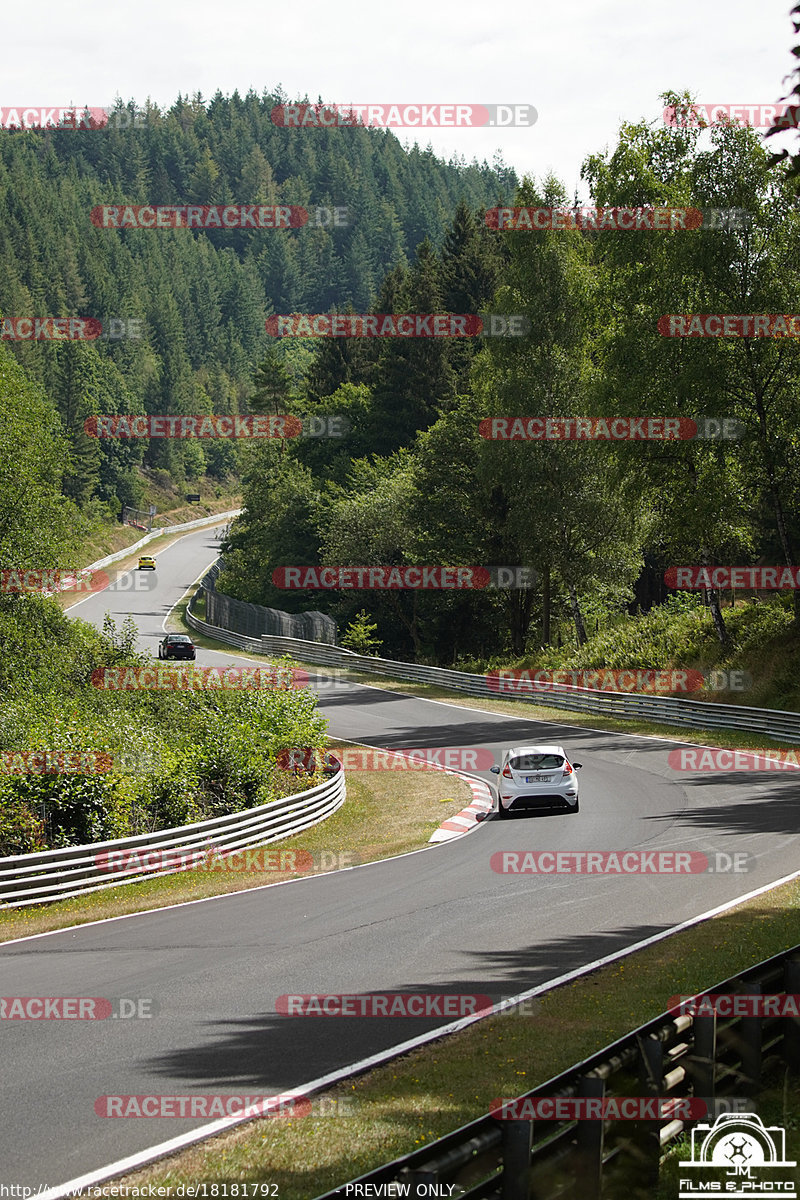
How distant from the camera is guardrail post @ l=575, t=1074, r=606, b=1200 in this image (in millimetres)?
5738

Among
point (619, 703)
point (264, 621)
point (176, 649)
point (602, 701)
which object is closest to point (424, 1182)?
point (619, 703)

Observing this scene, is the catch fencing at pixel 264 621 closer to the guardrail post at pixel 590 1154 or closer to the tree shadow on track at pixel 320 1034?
the tree shadow on track at pixel 320 1034

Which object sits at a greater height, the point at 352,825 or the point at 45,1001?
the point at 45,1001

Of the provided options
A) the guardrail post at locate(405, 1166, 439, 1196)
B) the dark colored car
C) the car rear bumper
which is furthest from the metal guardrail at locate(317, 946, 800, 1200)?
the dark colored car

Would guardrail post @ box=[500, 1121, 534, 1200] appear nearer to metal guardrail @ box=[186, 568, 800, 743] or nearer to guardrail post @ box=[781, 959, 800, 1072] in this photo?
guardrail post @ box=[781, 959, 800, 1072]

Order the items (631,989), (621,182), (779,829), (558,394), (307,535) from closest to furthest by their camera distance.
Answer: (631,989) → (779,829) → (621,182) → (558,394) → (307,535)

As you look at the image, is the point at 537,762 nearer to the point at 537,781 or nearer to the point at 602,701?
the point at 537,781

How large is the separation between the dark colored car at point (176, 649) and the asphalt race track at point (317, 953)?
35.4 m

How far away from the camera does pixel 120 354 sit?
18438cm

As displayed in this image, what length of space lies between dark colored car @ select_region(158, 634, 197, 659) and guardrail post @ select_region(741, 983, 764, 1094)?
162 ft

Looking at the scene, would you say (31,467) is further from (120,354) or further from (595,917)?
(120,354)

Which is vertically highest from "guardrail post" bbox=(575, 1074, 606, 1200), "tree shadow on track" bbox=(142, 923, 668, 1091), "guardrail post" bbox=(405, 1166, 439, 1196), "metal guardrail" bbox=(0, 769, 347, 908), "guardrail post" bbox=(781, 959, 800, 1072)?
"guardrail post" bbox=(405, 1166, 439, 1196)

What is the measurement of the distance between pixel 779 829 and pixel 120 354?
179663 millimetres

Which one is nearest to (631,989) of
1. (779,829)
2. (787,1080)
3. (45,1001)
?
(787,1080)
